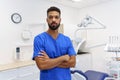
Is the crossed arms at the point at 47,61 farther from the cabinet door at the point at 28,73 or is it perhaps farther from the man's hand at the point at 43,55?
the cabinet door at the point at 28,73

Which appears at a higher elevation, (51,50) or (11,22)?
(11,22)

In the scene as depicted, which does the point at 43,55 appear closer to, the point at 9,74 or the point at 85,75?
the point at 9,74

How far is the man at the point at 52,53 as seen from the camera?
5.37 feet

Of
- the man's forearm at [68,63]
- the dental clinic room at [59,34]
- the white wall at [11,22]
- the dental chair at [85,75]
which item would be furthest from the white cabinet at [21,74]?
the man's forearm at [68,63]

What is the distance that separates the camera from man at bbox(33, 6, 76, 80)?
5.37ft

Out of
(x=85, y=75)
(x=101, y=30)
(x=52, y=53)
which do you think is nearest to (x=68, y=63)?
(x=52, y=53)

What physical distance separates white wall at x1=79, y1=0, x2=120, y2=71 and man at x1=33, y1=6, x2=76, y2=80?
104 inches

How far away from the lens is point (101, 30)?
4496 millimetres

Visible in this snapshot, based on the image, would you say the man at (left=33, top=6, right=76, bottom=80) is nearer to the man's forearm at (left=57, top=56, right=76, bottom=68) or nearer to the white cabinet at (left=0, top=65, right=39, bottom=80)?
the man's forearm at (left=57, top=56, right=76, bottom=68)

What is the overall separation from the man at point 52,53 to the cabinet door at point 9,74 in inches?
39.6

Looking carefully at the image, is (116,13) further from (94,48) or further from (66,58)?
(66,58)

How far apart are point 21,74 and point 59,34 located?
4.26 feet

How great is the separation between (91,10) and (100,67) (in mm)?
1582

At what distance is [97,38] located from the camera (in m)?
4.59
